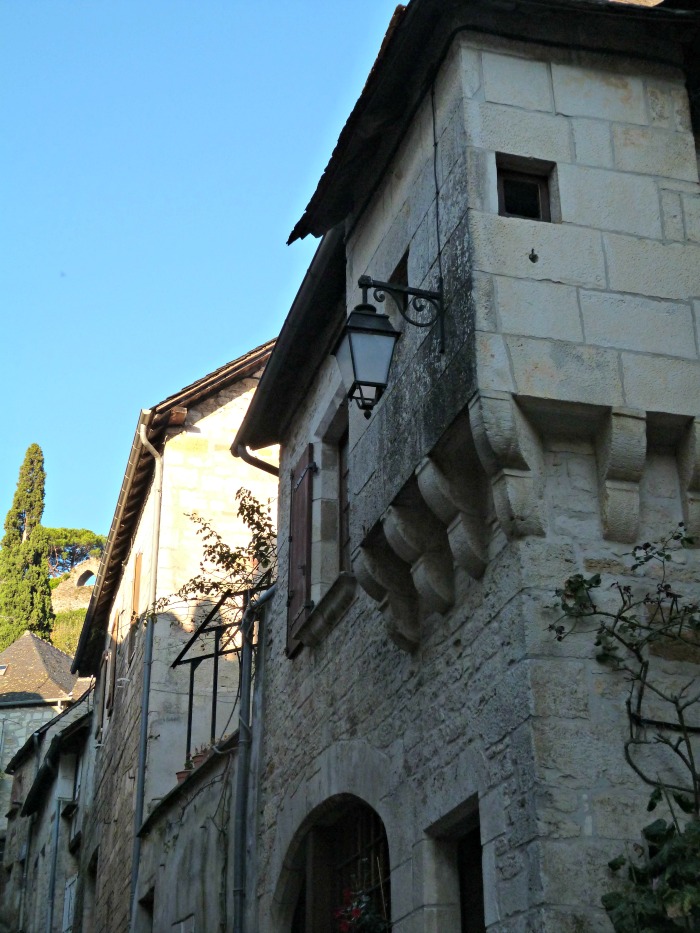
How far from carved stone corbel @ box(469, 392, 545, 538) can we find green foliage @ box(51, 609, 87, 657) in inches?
1773

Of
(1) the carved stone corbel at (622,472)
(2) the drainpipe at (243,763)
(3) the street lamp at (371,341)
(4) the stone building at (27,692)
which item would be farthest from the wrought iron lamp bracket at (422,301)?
(4) the stone building at (27,692)

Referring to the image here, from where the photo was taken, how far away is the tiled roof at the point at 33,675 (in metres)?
31.4

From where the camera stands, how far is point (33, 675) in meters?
32.7

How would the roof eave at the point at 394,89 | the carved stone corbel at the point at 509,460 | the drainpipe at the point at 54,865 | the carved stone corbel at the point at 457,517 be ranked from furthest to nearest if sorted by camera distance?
the drainpipe at the point at 54,865 < the roof eave at the point at 394,89 < the carved stone corbel at the point at 457,517 < the carved stone corbel at the point at 509,460

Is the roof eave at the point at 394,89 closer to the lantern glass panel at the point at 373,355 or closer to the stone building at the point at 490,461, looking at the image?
the stone building at the point at 490,461

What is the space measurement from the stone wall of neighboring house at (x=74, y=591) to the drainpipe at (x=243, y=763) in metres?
46.7

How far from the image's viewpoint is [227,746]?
943 cm

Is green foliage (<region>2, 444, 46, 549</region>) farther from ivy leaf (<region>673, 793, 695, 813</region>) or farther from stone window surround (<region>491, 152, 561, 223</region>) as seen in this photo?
ivy leaf (<region>673, 793, 695, 813</region>)

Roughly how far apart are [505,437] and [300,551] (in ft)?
12.0

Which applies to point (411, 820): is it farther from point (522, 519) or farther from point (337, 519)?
point (337, 519)

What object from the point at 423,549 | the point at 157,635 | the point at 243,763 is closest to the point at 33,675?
the point at 157,635

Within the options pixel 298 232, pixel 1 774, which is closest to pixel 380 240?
pixel 298 232

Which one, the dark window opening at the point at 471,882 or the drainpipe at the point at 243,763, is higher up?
the drainpipe at the point at 243,763

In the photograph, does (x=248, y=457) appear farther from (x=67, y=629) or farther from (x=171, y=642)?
(x=67, y=629)
